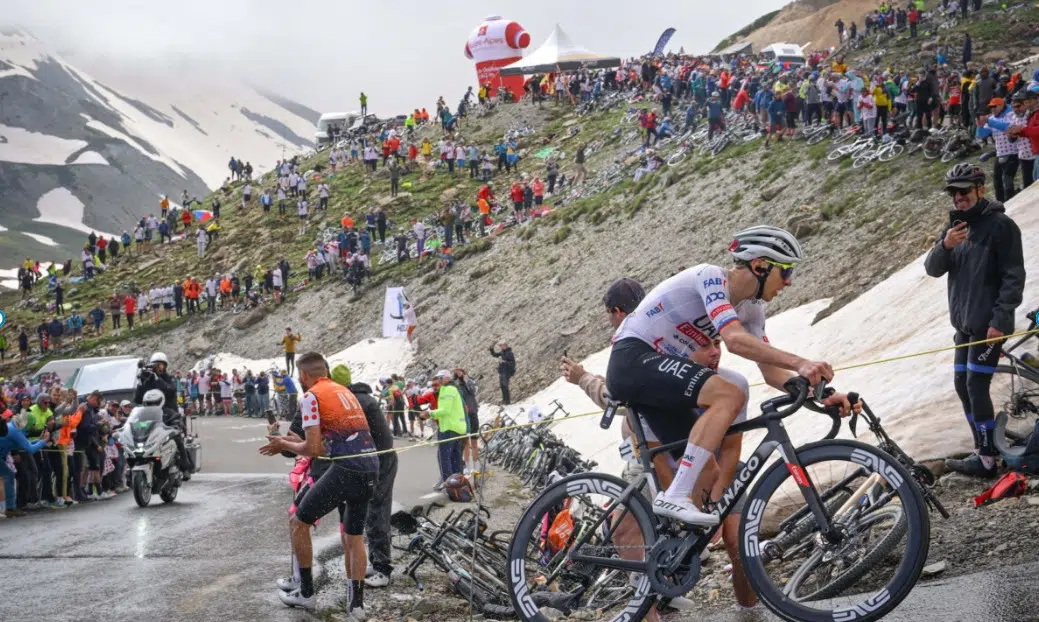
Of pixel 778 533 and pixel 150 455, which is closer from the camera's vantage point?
pixel 778 533

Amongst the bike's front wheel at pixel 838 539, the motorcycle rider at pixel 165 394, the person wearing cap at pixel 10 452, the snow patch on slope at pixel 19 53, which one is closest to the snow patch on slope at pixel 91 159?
the snow patch on slope at pixel 19 53

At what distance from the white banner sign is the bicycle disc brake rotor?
3343 centimetres

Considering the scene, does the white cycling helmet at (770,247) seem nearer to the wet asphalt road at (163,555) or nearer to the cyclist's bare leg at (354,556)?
the cyclist's bare leg at (354,556)

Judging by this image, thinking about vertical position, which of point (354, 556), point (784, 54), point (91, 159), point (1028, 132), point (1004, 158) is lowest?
point (354, 556)

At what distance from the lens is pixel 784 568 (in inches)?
198

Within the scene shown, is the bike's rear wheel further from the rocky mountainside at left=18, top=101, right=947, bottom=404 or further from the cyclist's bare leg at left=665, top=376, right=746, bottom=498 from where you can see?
the rocky mountainside at left=18, top=101, right=947, bottom=404

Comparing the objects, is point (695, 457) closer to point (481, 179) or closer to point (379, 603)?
point (379, 603)

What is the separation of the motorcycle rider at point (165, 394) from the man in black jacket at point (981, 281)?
1150cm

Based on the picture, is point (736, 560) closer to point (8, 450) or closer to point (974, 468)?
point (974, 468)

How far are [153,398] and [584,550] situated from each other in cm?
1141

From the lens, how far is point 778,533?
5.30 m

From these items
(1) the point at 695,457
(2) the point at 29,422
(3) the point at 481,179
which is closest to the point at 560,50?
(3) the point at 481,179

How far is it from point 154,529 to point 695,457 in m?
9.37

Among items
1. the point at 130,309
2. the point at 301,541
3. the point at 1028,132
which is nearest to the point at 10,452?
the point at 301,541
